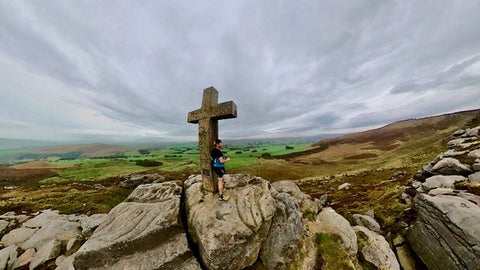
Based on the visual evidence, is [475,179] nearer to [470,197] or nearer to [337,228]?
[470,197]

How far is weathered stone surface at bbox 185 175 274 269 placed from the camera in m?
7.46

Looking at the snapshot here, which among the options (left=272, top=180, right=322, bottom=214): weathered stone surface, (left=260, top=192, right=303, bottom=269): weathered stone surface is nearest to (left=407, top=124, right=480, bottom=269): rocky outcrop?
(left=272, top=180, right=322, bottom=214): weathered stone surface

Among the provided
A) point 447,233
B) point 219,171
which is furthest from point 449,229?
point 219,171

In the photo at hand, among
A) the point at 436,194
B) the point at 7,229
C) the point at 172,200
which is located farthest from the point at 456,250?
the point at 7,229

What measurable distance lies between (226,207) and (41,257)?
10.7 metres

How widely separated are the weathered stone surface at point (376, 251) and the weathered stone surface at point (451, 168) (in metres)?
10.7

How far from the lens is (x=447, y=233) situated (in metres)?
8.62

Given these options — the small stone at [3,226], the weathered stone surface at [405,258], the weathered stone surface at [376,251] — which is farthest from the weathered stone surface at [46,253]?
the weathered stone surface at [405,258]

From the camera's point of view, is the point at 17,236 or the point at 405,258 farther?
the point at 17,236

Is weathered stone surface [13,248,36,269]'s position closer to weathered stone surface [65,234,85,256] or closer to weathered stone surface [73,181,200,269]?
weathered stone surface [65,234,85,256]

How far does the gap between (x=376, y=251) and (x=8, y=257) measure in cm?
2015

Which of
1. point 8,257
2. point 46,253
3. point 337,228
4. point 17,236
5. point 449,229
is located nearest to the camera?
point 449,229

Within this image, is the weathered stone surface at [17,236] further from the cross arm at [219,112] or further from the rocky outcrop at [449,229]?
the rocky outcrop at [449,229]

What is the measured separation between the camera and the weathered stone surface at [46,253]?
376 inches
